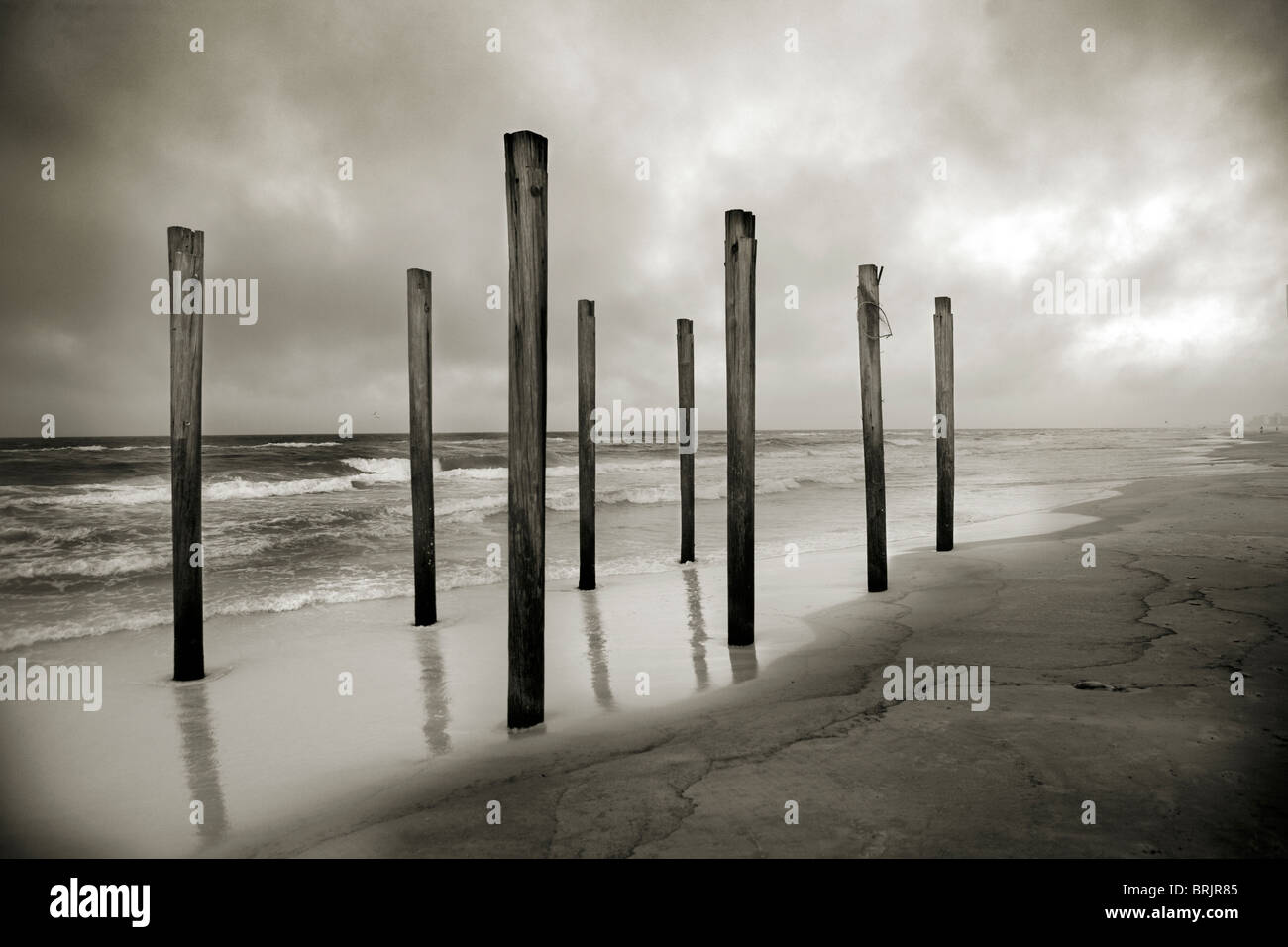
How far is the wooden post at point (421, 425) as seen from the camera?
22.7 ft

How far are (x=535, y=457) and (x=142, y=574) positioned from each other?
374 inches

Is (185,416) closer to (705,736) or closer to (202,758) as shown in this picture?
(202,758)

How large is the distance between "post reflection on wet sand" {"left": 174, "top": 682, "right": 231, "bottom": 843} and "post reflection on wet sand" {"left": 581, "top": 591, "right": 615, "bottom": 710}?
2248mm

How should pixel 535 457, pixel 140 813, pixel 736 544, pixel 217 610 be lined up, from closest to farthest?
pixel 140 813, pixel 535 457, pixel 736 544, pixel 217 610

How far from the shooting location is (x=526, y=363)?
4016 millimetres

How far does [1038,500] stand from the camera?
706 inches

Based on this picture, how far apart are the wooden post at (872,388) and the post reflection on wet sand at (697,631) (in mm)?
2176

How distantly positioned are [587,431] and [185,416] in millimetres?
4603

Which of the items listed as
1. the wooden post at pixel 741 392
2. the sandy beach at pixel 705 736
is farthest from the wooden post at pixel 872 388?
the wooden post at pixel 741 392

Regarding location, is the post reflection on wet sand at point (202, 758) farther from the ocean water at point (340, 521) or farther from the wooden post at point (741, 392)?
the wooden post at point (741, 392)

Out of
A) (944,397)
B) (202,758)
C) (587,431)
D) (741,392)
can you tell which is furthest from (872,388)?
(202,758)

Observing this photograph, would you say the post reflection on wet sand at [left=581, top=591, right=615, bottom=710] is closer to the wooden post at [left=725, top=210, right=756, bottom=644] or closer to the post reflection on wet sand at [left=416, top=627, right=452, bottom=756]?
the post reflection on wet sand at [left=416, top=627, right=452, bottom=756]
